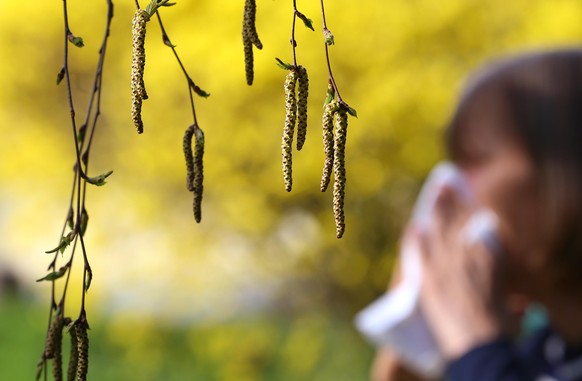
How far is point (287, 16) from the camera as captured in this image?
2686 mm

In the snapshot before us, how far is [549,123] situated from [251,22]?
1330 mm

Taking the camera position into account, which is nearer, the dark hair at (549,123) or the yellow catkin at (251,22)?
the yellow catkin at (251,22)

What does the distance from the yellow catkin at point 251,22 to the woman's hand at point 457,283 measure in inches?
52.8

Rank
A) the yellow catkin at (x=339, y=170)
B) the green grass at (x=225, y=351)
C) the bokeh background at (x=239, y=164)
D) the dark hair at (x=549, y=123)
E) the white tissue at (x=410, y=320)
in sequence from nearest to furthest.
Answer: the yellow catkin at (x=339, y=170)
the dark hair at (x=549, y=123)
the white tissue at (x=410, y=320)
the bokeh background at (x=239, y=164)
the green grass at (x=225, y=351)

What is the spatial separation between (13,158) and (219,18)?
1.09 metres

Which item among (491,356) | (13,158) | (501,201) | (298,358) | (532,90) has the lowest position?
(491,356)

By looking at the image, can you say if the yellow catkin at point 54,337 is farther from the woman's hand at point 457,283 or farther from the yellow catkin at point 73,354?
the woman's hand at point 457,283

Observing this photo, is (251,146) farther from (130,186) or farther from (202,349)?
(202,349)

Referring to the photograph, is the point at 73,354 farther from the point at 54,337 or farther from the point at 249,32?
the point at 249,32

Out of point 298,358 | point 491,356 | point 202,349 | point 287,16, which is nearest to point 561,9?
point 287,16

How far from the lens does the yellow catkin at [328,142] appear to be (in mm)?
620

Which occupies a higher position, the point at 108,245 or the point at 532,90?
the point at 108,245

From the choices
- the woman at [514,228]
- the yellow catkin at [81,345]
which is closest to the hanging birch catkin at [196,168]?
the yellow catkin at [81,345]

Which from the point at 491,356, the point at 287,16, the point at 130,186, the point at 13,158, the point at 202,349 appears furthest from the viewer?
the point at 202,349
